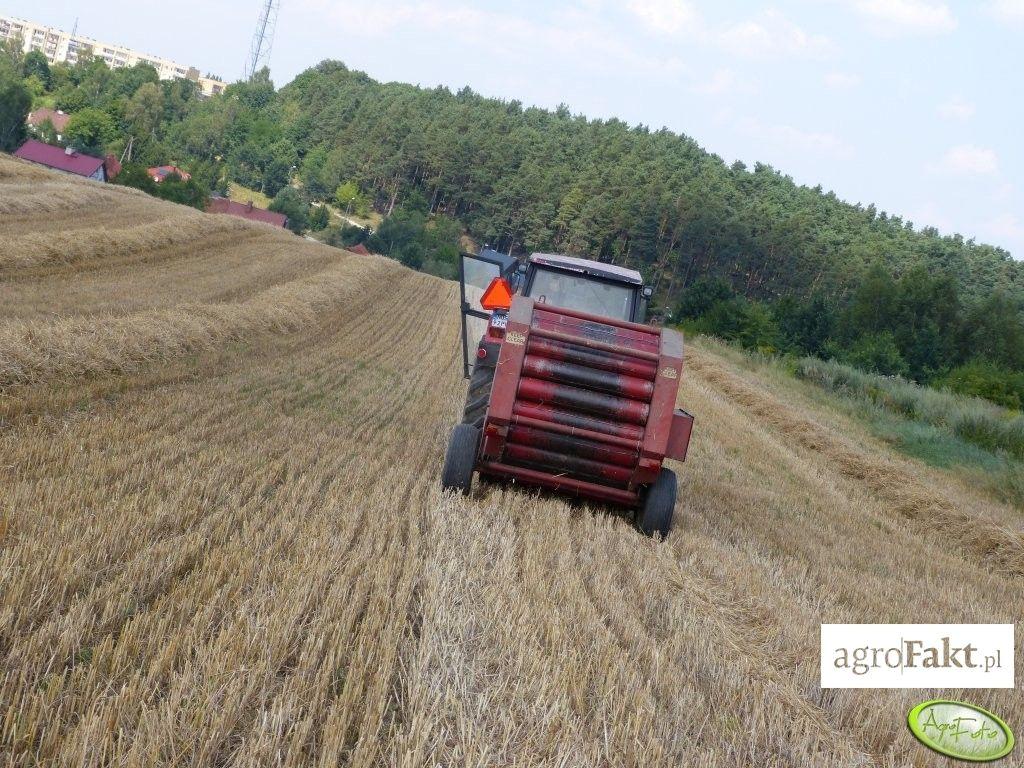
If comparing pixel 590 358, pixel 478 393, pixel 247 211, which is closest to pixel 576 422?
pixel 590 358

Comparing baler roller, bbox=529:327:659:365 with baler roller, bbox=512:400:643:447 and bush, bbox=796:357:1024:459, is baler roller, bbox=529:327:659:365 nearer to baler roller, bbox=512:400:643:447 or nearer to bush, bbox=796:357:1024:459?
baler roller, bbox=512:400:643:447

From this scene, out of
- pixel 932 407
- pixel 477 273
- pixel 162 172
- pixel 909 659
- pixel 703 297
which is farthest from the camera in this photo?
pixel 162 172

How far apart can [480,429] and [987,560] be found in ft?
21.4

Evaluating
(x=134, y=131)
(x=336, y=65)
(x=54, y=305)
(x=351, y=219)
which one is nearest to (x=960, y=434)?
(x=54, y=305)

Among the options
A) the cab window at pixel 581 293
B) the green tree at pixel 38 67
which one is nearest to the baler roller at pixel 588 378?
the cab window at pixel 581 293

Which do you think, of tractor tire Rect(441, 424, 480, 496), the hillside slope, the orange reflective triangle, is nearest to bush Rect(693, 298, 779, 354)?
the hillside slope

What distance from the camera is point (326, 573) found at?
483 centimetres

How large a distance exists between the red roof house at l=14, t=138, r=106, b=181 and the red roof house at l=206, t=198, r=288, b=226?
9.62 metres

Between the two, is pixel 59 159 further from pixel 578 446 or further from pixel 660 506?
pixel 660 506

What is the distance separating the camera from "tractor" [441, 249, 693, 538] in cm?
723

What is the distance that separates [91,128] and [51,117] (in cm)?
1438

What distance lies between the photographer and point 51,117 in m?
118

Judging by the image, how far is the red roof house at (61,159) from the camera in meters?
74.2

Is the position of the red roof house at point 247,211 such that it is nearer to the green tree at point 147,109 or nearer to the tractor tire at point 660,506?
the green tree at point 147,109
